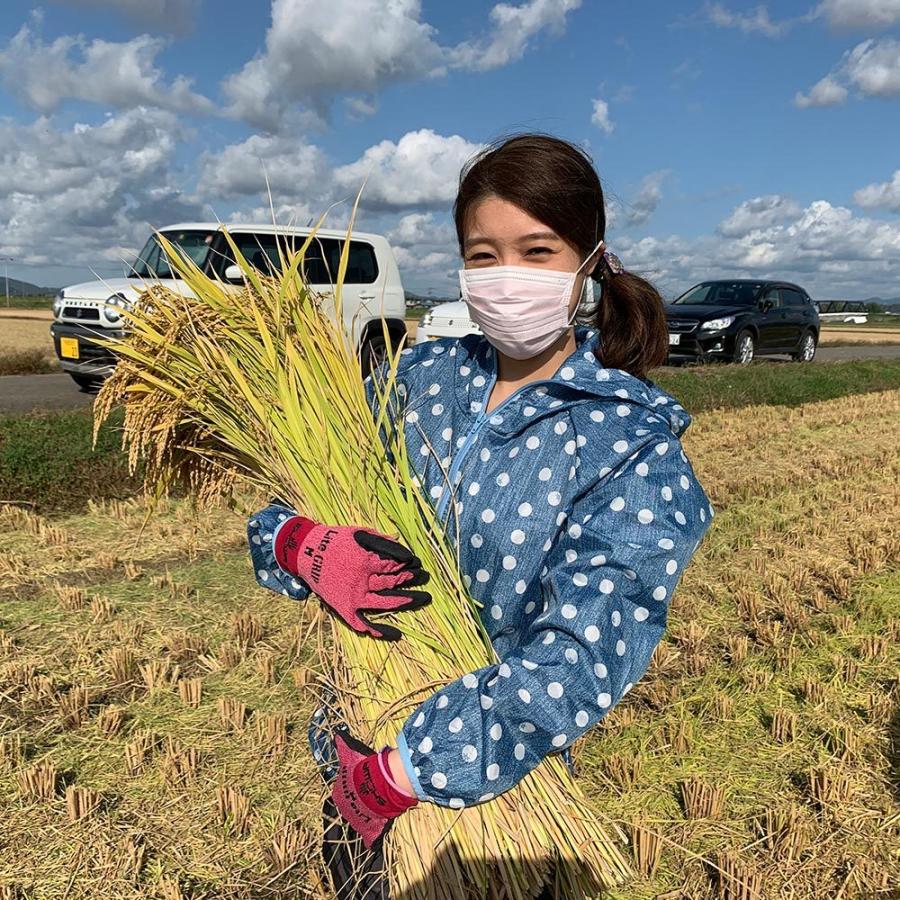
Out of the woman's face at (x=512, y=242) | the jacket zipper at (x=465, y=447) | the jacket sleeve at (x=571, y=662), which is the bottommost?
the jacket sleeve at (x=571, y=662)

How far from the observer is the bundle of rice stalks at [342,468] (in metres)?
1.32

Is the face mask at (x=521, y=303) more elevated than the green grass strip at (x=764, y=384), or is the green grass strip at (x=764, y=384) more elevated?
the face mask at (x=521, y=303)

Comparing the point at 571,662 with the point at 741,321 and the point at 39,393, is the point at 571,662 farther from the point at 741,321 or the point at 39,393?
the point at 741,321

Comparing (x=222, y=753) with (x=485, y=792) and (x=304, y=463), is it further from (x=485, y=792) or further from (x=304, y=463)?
(x=485, y=792)

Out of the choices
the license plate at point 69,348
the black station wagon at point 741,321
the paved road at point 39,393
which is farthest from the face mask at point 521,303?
the black station wagon at point 741,321

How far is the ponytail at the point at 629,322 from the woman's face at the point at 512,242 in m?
0.07

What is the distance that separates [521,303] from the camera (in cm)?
138

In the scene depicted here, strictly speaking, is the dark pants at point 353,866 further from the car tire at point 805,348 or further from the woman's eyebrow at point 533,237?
the car tire at point 805,348

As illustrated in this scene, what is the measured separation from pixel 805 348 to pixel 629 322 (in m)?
14.7

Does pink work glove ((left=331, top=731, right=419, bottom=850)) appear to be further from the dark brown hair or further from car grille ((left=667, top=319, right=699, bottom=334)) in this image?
car grille ((left=667, top=319, right=699, bottom=334))

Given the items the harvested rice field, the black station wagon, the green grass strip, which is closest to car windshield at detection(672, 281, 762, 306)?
the black station wagon

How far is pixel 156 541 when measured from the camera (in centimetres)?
461

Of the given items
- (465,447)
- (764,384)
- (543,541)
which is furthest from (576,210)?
(764,384)

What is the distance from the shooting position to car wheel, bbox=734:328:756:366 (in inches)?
501
